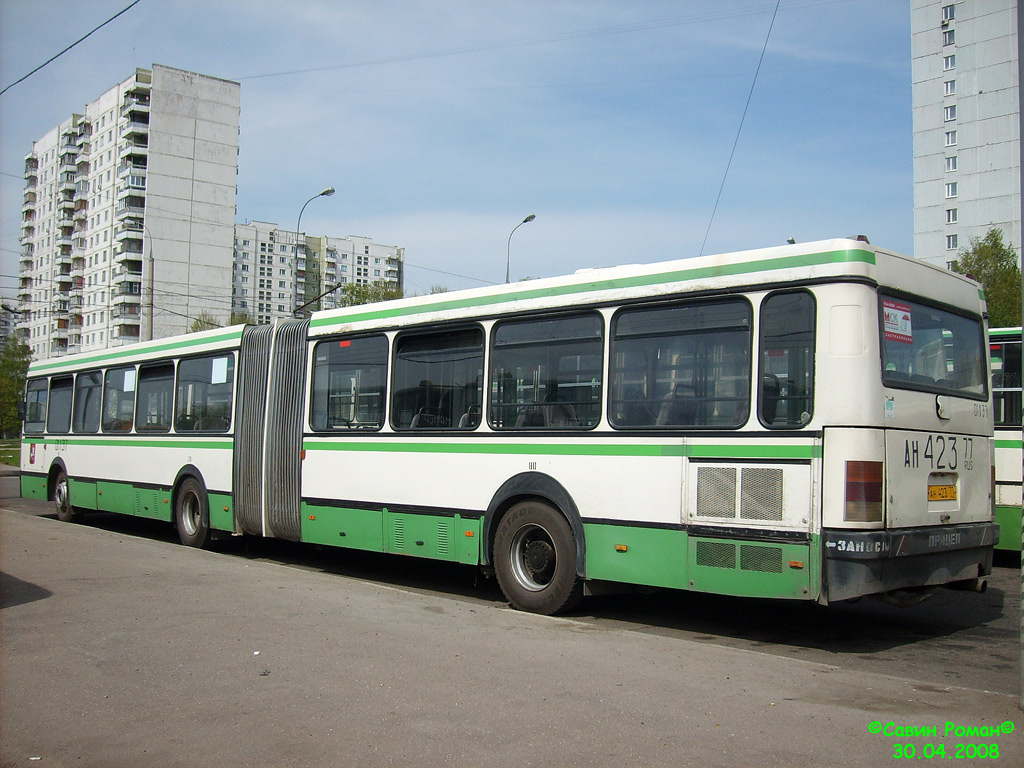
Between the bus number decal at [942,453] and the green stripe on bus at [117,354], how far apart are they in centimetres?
928

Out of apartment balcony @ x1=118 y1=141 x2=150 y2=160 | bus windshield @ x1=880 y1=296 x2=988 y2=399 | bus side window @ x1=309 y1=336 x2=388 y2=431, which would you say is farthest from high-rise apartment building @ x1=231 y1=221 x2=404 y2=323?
bus windshield @ x1=880 y1=296 x2=988 y2=399

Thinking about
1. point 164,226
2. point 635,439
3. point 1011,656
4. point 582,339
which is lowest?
point 1011,656

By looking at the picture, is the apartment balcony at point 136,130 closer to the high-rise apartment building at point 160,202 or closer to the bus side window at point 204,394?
the high-rise apartment building at point 160,202

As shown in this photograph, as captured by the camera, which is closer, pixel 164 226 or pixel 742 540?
pixel 742 540

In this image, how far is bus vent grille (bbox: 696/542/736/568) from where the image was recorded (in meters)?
7.32

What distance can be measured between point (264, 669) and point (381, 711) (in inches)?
50.4

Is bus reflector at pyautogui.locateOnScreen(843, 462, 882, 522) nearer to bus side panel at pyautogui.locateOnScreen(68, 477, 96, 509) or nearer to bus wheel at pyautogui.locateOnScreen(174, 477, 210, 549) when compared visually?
bus wheel at pyautogui.locateOnScreen(174, 477, 210, 549)

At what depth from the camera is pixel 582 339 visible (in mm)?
8594

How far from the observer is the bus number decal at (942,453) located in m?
7.22

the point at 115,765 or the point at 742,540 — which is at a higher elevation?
the point at 742,540

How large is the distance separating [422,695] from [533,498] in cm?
342

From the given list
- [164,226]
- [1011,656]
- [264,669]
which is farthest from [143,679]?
[164,226]

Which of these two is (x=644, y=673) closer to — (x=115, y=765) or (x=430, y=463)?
(x=115, y=765)

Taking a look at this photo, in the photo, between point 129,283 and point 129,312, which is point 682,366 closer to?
point 129,312
